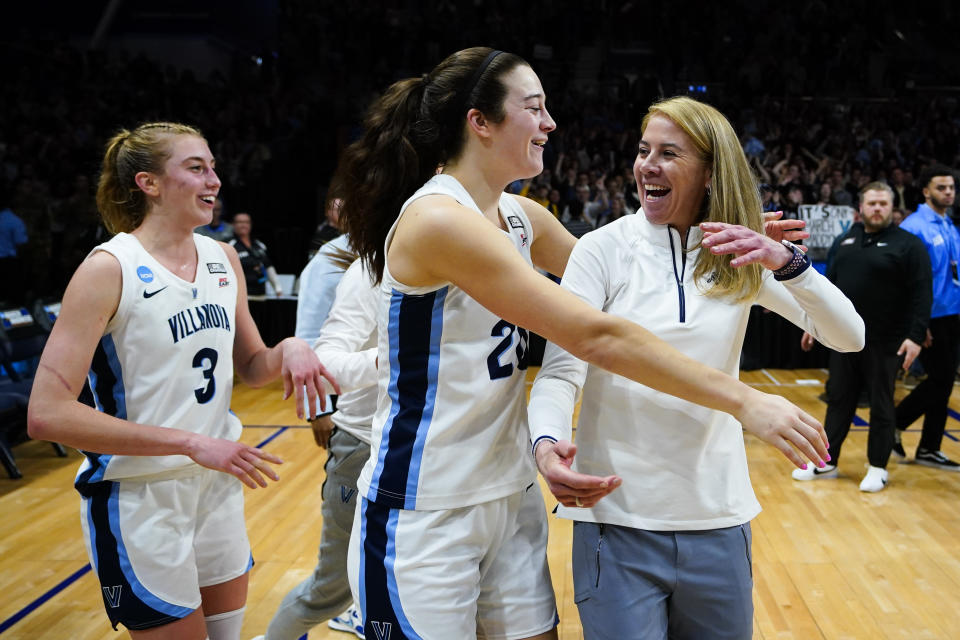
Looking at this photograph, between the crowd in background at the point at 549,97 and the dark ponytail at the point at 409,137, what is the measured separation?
9.21 metres

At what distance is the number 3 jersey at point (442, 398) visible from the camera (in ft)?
5.51

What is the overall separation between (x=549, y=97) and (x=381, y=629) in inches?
580

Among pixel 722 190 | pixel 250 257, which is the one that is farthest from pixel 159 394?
pixel 250 257

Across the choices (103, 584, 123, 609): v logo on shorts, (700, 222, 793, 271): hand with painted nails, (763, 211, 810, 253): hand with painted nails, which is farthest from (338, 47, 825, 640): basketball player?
(103, 584, 123, 609): v logo on shorts

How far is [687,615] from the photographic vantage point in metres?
1.75

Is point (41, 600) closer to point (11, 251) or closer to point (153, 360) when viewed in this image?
point (153, 360)

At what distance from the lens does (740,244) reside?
65.0 inches

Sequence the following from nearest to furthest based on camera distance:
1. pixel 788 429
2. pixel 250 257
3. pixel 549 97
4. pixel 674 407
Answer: pixel 788 429
pixel 674 407
pixel 250 257
pixel 549 97

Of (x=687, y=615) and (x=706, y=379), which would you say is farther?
(x=687, y=615)

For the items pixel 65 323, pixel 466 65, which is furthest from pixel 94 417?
pixel 466 65

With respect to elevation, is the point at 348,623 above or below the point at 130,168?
below

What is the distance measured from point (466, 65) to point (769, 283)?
83cm

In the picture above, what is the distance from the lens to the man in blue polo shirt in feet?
19.5

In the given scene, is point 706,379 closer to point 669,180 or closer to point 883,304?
point 669,180
